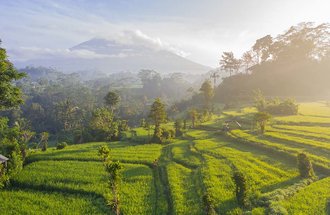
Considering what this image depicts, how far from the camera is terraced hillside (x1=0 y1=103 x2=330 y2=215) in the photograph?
22.0 m

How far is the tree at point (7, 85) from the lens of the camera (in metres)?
30.4

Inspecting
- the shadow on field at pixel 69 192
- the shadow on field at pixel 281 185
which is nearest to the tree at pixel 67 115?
the shadow on field at pixel 69 192

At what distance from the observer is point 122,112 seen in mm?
112500

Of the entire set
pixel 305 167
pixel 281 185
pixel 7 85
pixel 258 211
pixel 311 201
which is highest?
pixel 7 85

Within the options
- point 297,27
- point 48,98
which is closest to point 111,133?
point 297,27

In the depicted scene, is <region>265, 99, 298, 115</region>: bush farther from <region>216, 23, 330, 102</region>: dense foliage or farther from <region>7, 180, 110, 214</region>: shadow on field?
<region>7, 180, 110, 214</region>: shadow on field

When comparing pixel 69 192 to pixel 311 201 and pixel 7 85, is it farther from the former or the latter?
pixel 311 201

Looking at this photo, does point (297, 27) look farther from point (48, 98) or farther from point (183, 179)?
point (48, 98)

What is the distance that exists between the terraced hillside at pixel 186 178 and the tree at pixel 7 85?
727 centimetres

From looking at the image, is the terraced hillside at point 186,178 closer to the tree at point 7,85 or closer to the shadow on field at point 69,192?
the shadow on field at point 69,192

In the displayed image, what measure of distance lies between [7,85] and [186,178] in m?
20.6

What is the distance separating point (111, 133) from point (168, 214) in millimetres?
31079

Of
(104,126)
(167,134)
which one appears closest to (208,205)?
(167,134)

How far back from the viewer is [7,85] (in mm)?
30859
